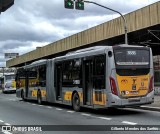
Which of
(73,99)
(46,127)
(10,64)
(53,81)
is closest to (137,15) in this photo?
(53,81)

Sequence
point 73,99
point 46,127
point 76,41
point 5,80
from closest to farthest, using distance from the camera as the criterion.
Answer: point 46,127, point 73,99, point 76,41, point 5,80

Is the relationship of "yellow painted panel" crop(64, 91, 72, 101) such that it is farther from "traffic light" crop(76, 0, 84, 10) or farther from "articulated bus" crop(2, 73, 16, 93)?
"articulated bus" crop(2, 73, 16, 93)

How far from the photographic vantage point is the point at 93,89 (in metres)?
16.9

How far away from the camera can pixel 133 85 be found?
637 inches

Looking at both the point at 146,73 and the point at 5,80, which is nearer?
the point at 146,73

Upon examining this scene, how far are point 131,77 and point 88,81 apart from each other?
221 cm

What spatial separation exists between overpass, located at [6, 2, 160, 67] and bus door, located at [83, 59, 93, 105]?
43.6 ft

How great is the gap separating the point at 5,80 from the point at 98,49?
4120 centimetres

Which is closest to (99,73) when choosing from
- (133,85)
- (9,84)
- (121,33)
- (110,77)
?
(110,77)

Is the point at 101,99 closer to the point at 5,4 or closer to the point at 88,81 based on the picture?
the point at 88,81

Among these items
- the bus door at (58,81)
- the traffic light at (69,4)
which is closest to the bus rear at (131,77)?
the bus door at (58,81)

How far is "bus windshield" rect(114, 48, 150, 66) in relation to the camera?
53.1 feet

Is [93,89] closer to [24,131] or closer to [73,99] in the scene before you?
[73,99]

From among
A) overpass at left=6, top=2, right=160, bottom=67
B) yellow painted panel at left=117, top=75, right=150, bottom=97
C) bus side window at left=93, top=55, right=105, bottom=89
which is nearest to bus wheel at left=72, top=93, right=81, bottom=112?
bus side window at left=93, top=55, right=105, bottom=89
